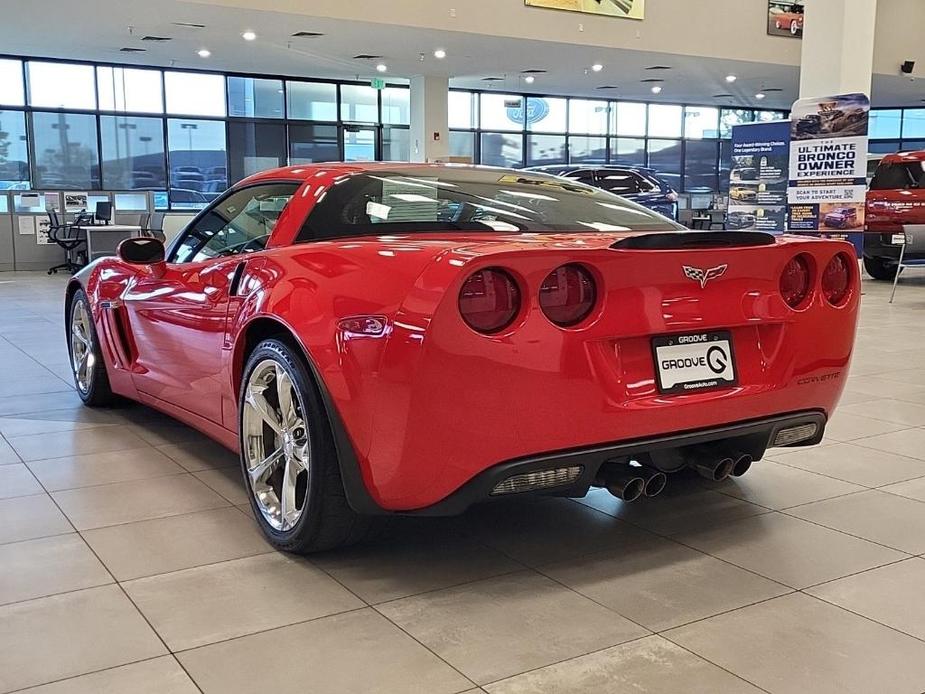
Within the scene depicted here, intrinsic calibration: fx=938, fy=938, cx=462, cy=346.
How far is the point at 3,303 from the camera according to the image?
10602mm

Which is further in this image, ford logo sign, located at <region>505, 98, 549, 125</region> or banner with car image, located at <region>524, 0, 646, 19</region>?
ford logo sign, located at <region>505, 98, 549, 125</region>

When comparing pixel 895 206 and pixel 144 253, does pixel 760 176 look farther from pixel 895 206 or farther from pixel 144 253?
pixel 144 253

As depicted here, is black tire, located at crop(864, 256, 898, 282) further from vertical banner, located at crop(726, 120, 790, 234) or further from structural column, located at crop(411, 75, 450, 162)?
structural column, located at crop(411, 75, 450, 162)

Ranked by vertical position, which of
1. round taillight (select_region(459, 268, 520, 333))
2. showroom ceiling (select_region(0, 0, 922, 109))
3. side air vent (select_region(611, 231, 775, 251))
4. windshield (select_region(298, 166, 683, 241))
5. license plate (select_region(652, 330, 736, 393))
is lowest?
license plate (select_region(652, 330, 736, 393))

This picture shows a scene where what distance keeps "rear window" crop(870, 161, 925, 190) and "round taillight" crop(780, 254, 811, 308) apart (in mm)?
11399

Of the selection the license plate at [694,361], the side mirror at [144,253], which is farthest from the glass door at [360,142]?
the license plate at [694,361]

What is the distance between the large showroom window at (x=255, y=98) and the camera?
2070cm

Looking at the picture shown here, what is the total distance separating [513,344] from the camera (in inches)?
89.4

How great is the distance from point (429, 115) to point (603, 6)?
4967mm

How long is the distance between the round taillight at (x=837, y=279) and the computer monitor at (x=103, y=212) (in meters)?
15.4

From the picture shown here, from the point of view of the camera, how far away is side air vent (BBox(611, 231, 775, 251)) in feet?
8.04

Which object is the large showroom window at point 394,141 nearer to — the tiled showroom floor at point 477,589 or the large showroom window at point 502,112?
the large showroom window at point 502,112

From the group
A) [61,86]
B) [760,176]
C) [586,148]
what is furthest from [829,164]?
[61,86]

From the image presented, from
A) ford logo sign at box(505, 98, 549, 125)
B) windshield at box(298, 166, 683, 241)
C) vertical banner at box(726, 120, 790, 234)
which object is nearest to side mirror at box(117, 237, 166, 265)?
windshield at box(298, 166, 683, 241)
